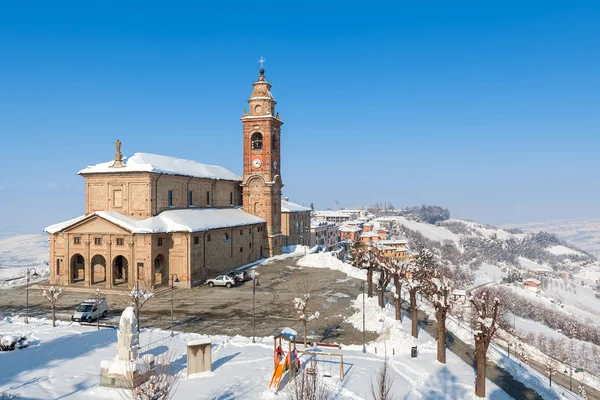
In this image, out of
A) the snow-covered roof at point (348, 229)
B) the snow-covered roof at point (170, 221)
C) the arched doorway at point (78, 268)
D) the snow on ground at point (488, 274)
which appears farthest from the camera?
the snow-covered roof at point (348, 229)

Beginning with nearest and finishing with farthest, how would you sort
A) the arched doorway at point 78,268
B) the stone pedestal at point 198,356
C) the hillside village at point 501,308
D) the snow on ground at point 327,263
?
the stone pedestal at point 198,356 → the hillside village at point 501,308 → the arched doorway at point 78,268 → the snow on ground at point 327,263

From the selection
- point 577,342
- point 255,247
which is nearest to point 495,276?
point 577,342

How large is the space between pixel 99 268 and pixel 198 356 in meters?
29.9

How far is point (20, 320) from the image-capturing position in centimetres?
2706

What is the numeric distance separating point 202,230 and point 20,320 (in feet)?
57.6

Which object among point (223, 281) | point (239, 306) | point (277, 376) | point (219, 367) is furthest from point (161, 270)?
point (277, 376)

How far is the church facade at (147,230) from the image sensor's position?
127 ft

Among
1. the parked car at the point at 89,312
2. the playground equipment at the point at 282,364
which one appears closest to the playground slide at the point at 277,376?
the playground equipment at the point at 282,364

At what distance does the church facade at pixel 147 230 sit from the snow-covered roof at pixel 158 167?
0.10 meters

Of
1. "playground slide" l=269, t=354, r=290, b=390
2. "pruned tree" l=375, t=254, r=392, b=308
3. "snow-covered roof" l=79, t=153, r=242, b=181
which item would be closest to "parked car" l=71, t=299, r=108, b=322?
"snow-covered roof" l=79, t=153, r=242, b=181

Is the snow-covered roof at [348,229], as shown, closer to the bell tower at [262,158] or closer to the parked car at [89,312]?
the bell tower at [262,158]

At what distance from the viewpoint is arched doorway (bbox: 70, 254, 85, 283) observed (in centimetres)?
4119

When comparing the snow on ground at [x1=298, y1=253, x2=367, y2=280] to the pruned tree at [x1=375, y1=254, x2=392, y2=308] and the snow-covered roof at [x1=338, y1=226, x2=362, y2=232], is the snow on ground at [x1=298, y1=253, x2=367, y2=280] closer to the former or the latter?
the pruned tree at [x1=375, y1=254, x2=392, y2=308]

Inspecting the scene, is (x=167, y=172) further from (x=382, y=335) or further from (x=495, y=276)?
(x=495, y=276)
